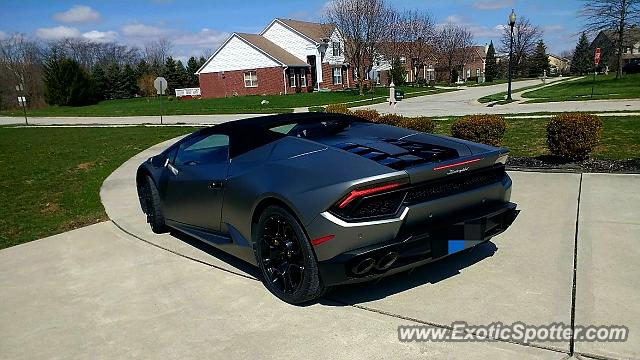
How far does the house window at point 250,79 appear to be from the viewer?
4891 cm

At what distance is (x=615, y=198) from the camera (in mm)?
5332

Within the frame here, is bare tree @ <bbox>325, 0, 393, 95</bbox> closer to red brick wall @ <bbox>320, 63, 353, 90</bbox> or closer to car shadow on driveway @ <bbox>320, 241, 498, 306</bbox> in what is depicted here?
red brick wall @ <bbox>320, 63, 353, 90</bbox>

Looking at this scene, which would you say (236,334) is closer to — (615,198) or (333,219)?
(333,219)

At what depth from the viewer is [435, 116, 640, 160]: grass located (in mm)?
8109

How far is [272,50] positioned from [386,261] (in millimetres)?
48767

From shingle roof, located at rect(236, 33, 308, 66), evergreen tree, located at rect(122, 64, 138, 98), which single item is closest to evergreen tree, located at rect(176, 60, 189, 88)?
evergreen tree, located at rect(122, 64, 138, 98)

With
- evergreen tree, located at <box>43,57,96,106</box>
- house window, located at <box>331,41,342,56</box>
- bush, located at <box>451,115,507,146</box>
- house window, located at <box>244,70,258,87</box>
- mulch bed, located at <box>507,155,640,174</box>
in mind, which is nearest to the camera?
mulch bed, located at <box>507,155,640,174</box>

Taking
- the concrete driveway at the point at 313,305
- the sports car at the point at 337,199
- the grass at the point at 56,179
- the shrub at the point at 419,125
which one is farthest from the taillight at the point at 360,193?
the shrub at the point at 419,125

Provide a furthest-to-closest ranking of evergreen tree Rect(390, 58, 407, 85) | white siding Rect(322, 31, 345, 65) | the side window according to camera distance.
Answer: evergreen tree Rect(390, 58, 407, 85), white siding Rect(322, 31, 345, 65), the side window

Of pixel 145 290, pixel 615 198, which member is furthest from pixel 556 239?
pixel 145 290

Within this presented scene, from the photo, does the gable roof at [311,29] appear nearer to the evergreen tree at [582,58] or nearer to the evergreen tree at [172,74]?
the evergreen tree at [172,74]

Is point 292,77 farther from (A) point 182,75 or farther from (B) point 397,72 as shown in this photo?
(A) point 182,75

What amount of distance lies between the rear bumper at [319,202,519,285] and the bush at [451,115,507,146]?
16.3ft

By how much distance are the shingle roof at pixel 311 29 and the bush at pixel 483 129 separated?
4395 centimetres
